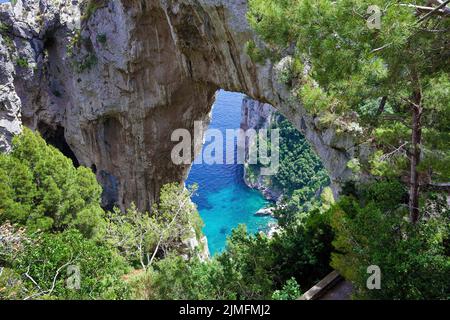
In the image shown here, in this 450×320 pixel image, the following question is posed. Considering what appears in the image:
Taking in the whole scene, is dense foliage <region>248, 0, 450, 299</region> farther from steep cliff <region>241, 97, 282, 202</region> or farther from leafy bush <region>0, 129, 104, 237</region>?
steep cliff <region>241, 97, 282, 202</region>

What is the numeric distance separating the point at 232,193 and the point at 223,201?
6.67 ft

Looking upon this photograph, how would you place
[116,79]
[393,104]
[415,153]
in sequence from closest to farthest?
[415,153]
[393,104]
[116,79]

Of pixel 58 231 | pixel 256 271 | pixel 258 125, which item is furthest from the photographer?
pixel 258 125

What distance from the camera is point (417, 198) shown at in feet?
19.1

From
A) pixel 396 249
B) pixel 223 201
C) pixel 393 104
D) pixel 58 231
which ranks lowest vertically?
pixel 223 201

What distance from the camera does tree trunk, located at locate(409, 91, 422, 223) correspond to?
5.48 meters

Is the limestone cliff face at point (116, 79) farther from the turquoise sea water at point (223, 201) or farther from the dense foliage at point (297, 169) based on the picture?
the dense foliage at point (297, 169)

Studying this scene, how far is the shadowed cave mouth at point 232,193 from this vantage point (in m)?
33.6

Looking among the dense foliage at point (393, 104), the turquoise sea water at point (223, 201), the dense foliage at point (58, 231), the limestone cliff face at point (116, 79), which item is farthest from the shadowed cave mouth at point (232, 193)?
the dense foliage at point (393, 104)

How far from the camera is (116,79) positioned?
17.8m

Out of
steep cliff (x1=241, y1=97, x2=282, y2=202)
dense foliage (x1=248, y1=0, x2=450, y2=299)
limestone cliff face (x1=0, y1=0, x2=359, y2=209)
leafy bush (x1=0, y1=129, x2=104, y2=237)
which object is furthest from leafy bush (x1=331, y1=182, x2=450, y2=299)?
steep cliff (x1=241, y1=97, x2=282, y2=202)

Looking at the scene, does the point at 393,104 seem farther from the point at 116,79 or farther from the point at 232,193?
the point at 232,193

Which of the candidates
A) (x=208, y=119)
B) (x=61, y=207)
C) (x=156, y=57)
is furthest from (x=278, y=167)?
(x=61, y=207)

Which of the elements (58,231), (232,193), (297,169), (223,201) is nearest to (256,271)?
(58,231)
